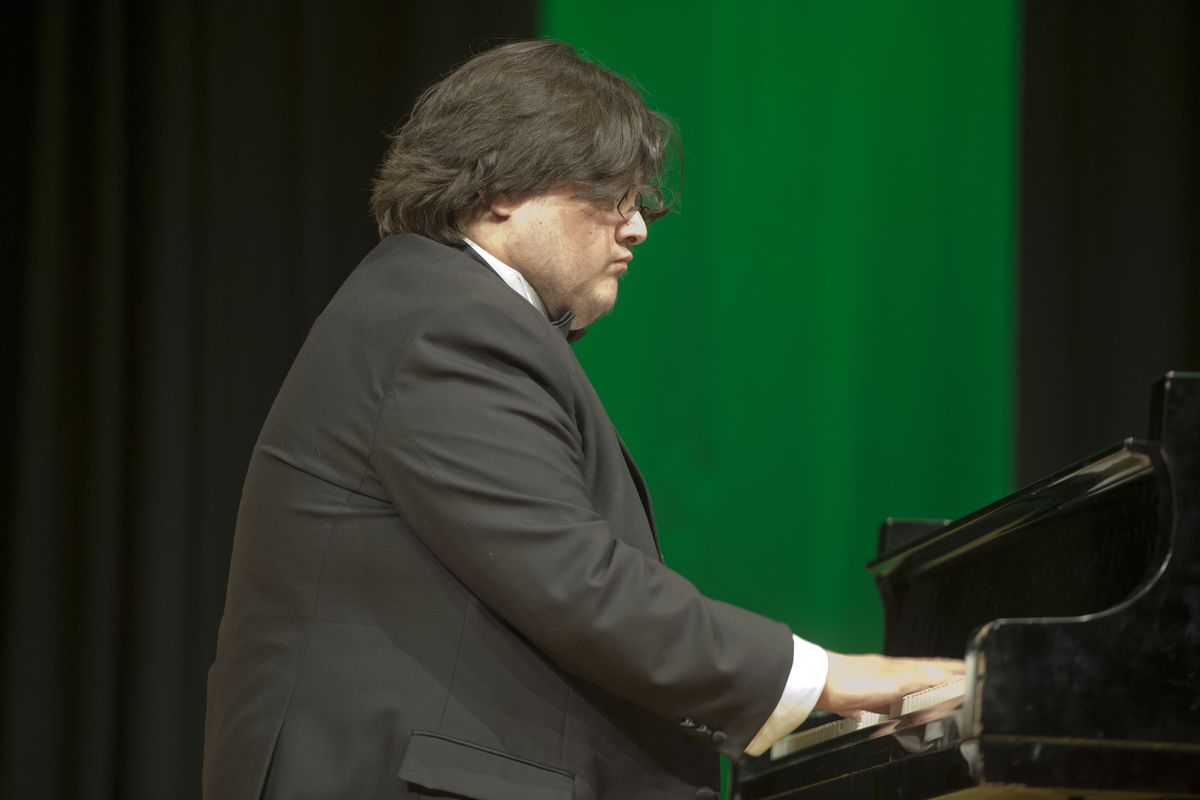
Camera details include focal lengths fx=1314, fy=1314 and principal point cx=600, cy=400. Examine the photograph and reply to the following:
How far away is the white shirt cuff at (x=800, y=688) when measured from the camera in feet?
4.52

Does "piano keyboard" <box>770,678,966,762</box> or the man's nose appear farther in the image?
the man's nose

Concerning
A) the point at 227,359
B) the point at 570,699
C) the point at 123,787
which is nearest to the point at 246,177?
the point at 227,359

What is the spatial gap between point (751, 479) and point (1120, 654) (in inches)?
81.4

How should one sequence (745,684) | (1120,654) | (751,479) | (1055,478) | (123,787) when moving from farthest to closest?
(751,479)
(123,787)
(1055,478)
(745,684)
(1120,654)

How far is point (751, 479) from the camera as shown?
332cm

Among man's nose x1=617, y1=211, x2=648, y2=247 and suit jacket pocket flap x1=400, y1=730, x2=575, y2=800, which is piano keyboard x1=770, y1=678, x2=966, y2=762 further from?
man's nose x1=617, y1=211, x2=648, y2=247

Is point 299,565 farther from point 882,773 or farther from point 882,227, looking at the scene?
point 882,227

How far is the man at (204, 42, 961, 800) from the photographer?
1.33m

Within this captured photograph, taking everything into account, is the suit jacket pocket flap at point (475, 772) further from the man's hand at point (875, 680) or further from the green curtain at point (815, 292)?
the green curtain at point (815, 292)

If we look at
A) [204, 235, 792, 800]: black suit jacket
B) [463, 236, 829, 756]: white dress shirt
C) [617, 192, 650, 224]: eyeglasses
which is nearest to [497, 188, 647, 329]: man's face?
[617, 192, 650, 224]: eyeglasses

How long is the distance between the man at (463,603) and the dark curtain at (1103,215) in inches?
81.4

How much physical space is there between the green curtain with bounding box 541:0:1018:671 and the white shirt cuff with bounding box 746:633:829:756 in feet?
6.26

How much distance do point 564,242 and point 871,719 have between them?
699 millimetres

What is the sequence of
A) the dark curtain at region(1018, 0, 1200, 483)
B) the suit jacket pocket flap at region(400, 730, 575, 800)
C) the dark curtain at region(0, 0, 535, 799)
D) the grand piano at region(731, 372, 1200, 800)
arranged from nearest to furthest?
1. the grand piano at region(731, 372, 1200, 800)
2. the suit jacket pocket flap at region(400, 730, 575, 800)
3. the dark curtain at region(0, 0, 535, 799)
4. the dark curtain at region(1018, 0, 1200, 483)
